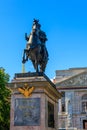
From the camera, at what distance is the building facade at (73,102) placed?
176 feet

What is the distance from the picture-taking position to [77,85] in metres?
56.3

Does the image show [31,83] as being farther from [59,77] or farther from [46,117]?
[59,77]

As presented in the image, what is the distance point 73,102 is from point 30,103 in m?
44.6

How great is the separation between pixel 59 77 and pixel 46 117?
50.7 metres

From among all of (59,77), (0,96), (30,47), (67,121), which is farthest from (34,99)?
(59,77)

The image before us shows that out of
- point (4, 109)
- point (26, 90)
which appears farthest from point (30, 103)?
point (4, 109)

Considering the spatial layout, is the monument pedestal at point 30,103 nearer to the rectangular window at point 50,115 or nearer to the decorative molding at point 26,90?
the decorative molding at point 26,90

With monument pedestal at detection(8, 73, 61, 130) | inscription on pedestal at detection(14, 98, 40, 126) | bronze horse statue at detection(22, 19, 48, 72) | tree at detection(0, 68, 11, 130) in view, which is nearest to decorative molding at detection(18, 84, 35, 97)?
monument pedestal at detection(8, 73, 61, 130)

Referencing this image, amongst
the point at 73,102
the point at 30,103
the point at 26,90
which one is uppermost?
the point at 73,102

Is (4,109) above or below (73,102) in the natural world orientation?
below

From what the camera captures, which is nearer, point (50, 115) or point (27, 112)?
point (27, 112)

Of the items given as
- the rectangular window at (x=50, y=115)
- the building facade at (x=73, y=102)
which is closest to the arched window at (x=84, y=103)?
the building facade at (x=73, y=102)

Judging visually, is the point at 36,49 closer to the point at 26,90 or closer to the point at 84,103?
the point at 26,90

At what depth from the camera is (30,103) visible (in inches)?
437
